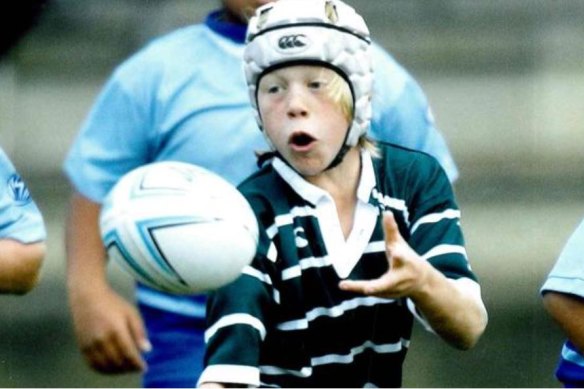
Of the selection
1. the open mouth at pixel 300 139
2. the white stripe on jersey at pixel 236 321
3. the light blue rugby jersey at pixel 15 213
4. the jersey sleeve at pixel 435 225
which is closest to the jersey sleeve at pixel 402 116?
the jersey sleeve at pixel 435 225

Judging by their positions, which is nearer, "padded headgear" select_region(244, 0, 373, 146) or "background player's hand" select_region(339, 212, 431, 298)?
"background player's hand" select_region(339, 212, 431, 298)

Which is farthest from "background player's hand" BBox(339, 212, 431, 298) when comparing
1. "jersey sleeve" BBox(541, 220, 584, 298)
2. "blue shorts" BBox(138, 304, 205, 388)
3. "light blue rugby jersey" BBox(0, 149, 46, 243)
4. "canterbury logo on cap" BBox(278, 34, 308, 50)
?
"light blue rugby jersey" BBox(0, 149, 46, 243)

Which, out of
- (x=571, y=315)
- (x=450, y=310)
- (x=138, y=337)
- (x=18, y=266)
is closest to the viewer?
(x=450, y=310)

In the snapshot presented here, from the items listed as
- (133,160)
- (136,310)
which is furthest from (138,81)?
(136,310)

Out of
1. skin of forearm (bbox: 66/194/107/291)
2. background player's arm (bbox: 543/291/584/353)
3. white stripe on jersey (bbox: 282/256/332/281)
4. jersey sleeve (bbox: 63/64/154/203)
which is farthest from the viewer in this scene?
skin of forearm (bbox: 66/194/107/291)

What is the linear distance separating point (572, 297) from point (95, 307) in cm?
104

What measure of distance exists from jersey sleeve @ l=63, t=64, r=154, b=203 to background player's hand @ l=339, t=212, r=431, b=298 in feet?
3.01

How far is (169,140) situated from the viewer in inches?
180

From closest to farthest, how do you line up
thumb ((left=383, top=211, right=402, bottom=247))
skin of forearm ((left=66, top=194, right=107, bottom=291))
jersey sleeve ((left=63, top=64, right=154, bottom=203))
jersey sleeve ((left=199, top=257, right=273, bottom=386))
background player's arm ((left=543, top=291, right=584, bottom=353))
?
thumb ((left=383, top=211, right=402, bottom=247))
jersey sleeve ((left=199, top=257, right=273, bottom=386))
background player's arm ((left=543, top=291, right=584, bottom=353))
jersey sleeve ((left=63, top=64, right=154, bottom=203))
skin of forearm ((left=66, top=194, right=107, bottom=291))

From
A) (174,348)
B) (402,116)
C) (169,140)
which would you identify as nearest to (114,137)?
(169,140)

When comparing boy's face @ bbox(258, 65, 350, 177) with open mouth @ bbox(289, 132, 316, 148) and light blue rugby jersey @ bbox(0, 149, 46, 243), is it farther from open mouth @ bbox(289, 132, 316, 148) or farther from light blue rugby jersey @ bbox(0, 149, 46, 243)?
light blue rugby jersey @ bbox(0, 149, 46, 243)

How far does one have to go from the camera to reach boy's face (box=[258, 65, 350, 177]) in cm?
405

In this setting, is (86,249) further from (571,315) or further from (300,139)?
(571,315)

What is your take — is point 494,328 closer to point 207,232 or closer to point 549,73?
point 549,73
